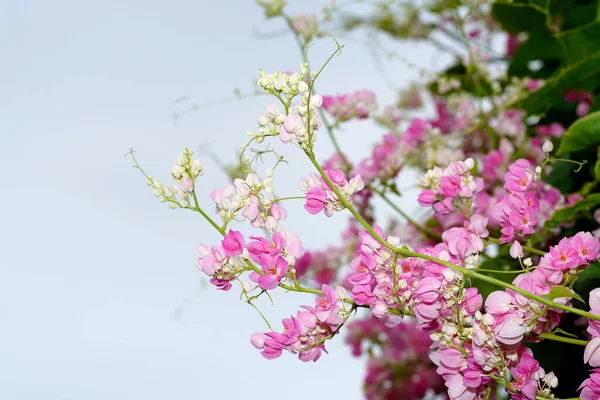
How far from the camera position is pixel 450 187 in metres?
0.56

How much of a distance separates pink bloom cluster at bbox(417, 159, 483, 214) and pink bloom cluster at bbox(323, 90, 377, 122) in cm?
34

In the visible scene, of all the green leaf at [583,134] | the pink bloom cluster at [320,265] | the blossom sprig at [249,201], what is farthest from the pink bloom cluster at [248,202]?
the pink bloom cluster at [320,265]

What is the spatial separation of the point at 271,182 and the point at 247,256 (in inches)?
2.1

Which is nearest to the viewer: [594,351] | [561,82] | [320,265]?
[594,351]

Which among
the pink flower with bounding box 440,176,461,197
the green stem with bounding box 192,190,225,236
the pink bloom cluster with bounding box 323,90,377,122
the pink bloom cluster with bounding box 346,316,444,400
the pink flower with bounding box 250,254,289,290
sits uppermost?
the pink bloom cluster with bounding box 323,90,377,122

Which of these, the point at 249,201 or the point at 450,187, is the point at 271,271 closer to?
the point at 249,201

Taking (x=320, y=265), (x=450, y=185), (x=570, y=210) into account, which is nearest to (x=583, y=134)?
(x=570, y=210)

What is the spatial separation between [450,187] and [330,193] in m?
0.12

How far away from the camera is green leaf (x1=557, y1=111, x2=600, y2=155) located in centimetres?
65

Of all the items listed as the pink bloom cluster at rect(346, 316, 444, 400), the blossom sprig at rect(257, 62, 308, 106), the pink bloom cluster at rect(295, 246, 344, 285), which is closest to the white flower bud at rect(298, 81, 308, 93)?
the blossom sprig at rect(257, 62, 308, 106)

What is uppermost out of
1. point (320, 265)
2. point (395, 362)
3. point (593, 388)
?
point (320, 265)

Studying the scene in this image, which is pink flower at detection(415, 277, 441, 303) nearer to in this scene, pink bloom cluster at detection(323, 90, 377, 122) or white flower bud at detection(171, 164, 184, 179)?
white flower bud at detection(171, 164, 184, 179)

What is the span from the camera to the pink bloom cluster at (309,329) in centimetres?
48

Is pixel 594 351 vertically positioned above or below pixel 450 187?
below
